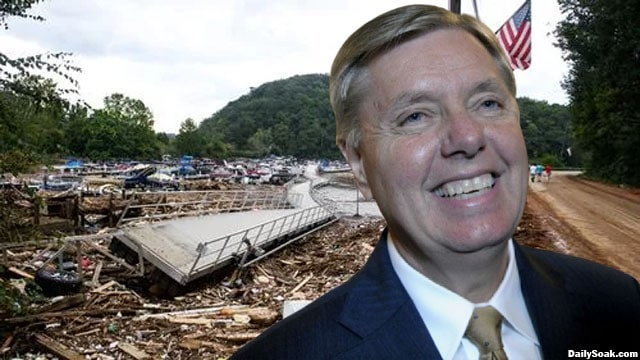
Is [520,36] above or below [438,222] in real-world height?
above

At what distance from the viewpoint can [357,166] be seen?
190 centimetres

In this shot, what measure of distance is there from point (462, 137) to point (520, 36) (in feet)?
39.4

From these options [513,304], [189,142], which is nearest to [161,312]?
[513,304]

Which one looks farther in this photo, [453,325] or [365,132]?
[365,132]

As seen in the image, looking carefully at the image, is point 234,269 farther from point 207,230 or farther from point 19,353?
point 19,353

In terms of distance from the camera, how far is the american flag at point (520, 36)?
11914 millimetres

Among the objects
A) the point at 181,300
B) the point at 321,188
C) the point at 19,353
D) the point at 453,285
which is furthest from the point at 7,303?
the point at 321,188

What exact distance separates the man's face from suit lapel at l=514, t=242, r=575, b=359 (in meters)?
0.30

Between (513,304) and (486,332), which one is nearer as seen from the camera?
(486,332)

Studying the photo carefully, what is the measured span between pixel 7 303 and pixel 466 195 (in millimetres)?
8382

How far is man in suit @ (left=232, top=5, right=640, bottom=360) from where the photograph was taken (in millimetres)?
1526

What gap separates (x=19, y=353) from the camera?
29.4ft

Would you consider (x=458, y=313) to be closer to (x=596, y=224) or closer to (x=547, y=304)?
(x=547, y=304)

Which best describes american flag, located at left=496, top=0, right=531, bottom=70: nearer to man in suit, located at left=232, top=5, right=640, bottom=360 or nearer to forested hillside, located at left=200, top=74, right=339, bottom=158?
man in suit, located at left=232, top=5, right=640, bottom=360
